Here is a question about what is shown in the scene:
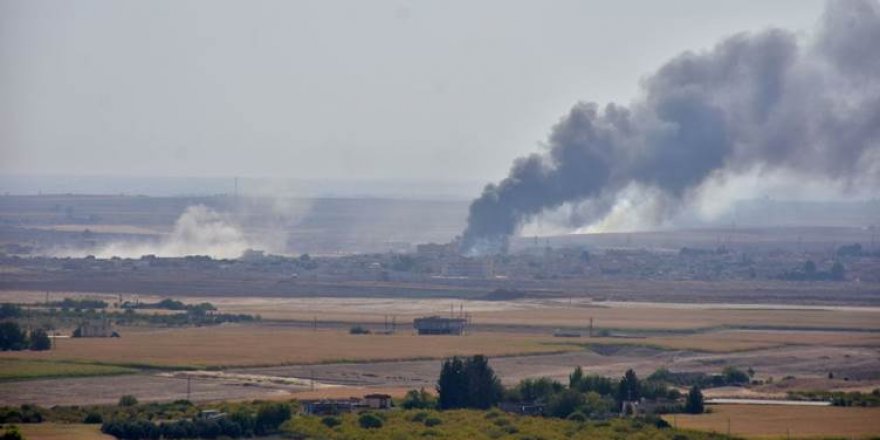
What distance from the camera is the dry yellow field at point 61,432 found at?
45.2 metres

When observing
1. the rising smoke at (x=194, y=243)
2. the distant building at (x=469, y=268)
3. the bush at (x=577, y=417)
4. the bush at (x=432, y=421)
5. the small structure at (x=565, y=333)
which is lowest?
the bush at (x=432, y=421)

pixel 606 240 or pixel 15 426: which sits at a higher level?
pixel 606 240

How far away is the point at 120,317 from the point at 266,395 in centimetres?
2919

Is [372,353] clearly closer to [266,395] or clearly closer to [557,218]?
[266,395]

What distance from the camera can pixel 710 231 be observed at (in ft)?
601

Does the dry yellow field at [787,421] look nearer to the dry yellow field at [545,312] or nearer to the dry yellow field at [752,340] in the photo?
the dry yellow field at [752,340]

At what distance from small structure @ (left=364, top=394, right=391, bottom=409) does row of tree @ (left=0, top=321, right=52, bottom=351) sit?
1826cm

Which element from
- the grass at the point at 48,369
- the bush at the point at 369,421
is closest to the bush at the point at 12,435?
the bush at the point at 369,421

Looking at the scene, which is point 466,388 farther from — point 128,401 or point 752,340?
point 752,340

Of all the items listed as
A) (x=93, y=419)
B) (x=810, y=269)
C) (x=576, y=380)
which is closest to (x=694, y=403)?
(x=576, y=380)

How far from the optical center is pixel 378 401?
5234 centimetres

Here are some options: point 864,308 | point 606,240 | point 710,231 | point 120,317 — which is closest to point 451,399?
point 120,317

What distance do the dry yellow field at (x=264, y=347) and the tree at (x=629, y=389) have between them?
14.2 meters

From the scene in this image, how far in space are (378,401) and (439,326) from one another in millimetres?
26207
